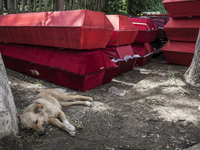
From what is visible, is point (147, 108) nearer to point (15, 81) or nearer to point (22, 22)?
point (15, 81)

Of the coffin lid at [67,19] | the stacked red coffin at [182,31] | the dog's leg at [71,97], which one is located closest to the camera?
the dog's leg at [71,97]

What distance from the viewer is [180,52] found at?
5.46m

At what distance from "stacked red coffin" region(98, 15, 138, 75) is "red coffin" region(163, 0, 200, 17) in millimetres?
1428

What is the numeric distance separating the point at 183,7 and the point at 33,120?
498 cm

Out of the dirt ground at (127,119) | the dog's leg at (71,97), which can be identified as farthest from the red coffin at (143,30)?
the dog's leg at (71,97)

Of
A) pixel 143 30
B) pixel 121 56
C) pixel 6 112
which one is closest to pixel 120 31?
pixel 121 56

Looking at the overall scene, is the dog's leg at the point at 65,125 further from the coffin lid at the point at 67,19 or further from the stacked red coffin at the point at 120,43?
the stacked red coffin at the point at 120,43

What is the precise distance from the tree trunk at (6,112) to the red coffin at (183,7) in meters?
4.89

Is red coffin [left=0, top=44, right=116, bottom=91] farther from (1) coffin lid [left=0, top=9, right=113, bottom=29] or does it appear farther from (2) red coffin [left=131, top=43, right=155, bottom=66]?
(2) red coffin [left=131, top=43, right=155, bottom=66]

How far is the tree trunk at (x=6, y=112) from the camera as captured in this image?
181cm

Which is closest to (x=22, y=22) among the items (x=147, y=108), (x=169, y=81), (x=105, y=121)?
(x=105, y=121)

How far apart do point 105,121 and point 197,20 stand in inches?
171

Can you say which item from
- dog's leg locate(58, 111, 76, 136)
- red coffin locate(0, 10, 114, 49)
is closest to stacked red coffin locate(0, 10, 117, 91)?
red coffin locate(0, 10, 114, 49)

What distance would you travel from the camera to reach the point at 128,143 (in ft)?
6.68
